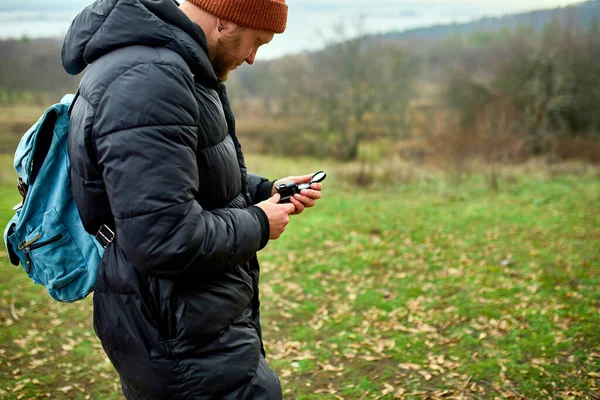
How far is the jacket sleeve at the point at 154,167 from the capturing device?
56.5 inches

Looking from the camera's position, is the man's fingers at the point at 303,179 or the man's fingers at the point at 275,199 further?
Result: the man's fingers at the point at 303,179

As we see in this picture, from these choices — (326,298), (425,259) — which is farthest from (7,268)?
(425,259)

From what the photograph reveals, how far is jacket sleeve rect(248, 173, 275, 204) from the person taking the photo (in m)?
2.37

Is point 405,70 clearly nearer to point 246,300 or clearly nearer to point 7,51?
point 7,51

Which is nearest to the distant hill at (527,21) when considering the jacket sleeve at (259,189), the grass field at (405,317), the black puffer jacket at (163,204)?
the grass field at (405,317)

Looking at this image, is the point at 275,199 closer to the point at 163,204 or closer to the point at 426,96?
the point at 163,204

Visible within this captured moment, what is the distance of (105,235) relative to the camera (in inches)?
67.1

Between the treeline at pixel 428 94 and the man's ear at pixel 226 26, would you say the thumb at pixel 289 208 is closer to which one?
the man's ear at pixel 226 26

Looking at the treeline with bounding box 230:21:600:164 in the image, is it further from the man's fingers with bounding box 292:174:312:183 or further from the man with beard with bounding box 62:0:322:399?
the man with beard with bounding box 62:0:322:399

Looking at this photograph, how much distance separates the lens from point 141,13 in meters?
1.57

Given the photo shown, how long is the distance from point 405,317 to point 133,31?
4.46 metres

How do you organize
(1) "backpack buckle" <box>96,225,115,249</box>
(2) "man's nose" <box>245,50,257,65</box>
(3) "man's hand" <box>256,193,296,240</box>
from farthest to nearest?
(2) "man's nose" <box>245,50,257,65</box>, (3) "man's hand" <box>256,193,296,240</box>, (1) "backpack buckle" <box>96,225,115,249</box>

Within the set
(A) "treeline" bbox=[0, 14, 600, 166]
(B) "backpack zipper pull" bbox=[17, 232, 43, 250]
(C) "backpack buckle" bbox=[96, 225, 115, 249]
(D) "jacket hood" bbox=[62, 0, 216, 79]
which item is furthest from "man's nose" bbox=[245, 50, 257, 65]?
(A) "treeline" bbox=[0, 14, 600, 166]

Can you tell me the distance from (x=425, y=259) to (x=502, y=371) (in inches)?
129
